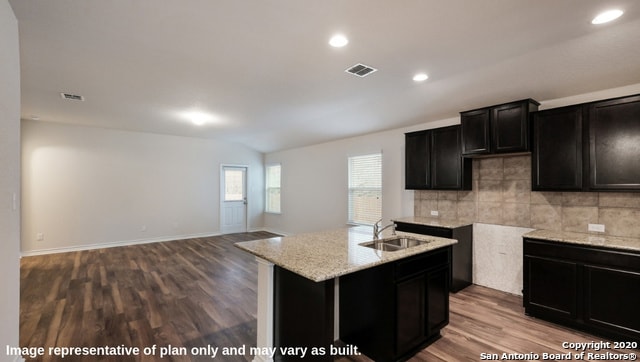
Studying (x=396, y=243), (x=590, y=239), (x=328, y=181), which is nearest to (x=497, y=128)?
(x=590, y=239)

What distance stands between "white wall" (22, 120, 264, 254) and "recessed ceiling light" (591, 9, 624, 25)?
24.8ft

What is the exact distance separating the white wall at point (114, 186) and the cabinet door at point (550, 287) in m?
7.03

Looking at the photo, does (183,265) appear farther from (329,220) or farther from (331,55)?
(331,55)

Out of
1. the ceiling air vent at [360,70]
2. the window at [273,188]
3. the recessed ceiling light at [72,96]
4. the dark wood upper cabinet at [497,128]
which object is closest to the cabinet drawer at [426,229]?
the dark wood upper cabinet at [497,128]

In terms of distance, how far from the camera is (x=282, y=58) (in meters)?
2.81

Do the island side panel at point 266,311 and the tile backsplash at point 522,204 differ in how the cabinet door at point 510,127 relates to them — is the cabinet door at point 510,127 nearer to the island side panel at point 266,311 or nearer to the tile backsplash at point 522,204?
the tile backsplash at point 522,204

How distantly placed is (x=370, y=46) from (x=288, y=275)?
2.09m

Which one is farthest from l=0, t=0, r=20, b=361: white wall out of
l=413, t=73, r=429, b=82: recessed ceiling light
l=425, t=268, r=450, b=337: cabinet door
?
l=413, t=73, r=429, b=82: recessed ceiling light

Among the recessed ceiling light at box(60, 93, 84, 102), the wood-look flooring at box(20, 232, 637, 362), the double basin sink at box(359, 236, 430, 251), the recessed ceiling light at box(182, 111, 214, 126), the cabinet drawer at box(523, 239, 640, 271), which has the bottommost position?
the wood-look flooring at box(20, 232, 637, 362)

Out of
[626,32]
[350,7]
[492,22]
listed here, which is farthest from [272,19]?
[626,32]

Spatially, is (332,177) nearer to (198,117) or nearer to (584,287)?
(198,117)

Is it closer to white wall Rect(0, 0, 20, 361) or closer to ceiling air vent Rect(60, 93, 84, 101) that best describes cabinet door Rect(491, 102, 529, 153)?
white wall Rect(0, 0, 20, 361)

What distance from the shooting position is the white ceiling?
6.68 ft

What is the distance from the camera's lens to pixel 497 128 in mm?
3463
